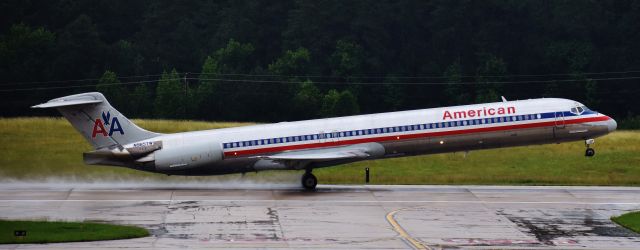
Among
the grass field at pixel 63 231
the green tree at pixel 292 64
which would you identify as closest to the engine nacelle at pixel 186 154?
the grass field at pixel 63 231

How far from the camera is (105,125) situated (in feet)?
175

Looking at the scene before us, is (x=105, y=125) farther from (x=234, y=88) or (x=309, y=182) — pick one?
(x=234, y=88)

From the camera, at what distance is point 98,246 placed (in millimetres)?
37188

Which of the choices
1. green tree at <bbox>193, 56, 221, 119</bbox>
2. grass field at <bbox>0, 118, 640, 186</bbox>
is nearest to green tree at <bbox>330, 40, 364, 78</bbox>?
green tree at <bbox>193, 56, 221, 119</bbox>

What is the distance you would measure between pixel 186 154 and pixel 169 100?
56.4 metres

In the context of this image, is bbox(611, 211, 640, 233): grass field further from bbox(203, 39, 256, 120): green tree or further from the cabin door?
bbox(203, 39, 256, 120): green tree

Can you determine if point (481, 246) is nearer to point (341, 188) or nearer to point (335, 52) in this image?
point (341, 188)

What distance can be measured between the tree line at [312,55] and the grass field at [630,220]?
64148 millimetres

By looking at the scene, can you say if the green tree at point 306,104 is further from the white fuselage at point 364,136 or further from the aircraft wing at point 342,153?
the aircraft wing at point 342,153

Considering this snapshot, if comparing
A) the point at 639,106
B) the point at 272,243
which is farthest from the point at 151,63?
the point at 272,243

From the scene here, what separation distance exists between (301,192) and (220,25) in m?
83.2

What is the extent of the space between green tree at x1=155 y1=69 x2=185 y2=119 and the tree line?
149 millimetres

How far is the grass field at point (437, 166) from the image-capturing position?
201 feet

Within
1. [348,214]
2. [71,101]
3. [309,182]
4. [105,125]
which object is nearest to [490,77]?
[309,182]
